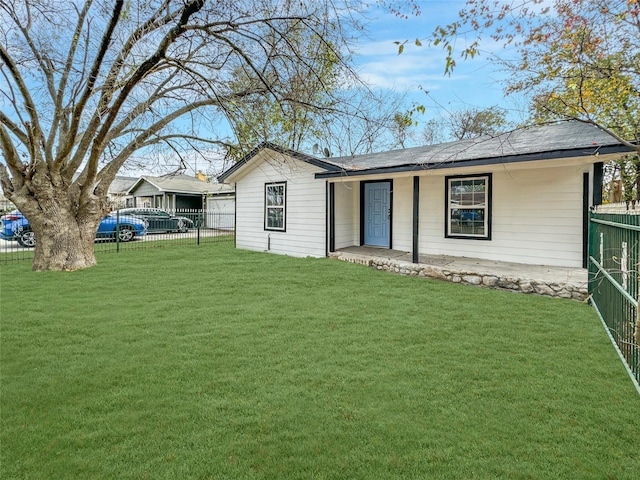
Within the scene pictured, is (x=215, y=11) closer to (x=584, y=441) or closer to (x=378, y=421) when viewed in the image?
(x=378, y=421)

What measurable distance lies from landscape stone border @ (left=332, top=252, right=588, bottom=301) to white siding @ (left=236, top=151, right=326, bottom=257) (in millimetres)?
1963

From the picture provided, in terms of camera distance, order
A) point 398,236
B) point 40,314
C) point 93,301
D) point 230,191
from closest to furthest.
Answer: point 40,314 → point 93,301 → point 398,236 → point 230,191

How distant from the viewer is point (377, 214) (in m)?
10.5

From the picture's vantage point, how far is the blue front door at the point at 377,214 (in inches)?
403

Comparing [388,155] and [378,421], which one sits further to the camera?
[388,155]

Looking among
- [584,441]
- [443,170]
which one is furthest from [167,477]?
[443,170]

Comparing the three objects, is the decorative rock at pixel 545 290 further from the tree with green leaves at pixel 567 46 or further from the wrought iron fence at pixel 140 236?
the wrought iron fence at pixel 140 236

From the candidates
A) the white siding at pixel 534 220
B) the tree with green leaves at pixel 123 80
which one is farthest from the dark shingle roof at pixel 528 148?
the tree with green leaves at pixel 123 80

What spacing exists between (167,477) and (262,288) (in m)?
4.81

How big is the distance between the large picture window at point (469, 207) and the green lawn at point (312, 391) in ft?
9.66

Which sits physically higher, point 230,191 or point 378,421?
point 230,191

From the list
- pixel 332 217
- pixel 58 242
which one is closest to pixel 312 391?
pixel 332 217

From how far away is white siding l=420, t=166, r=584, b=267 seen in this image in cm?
725

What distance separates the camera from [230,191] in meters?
25.3
